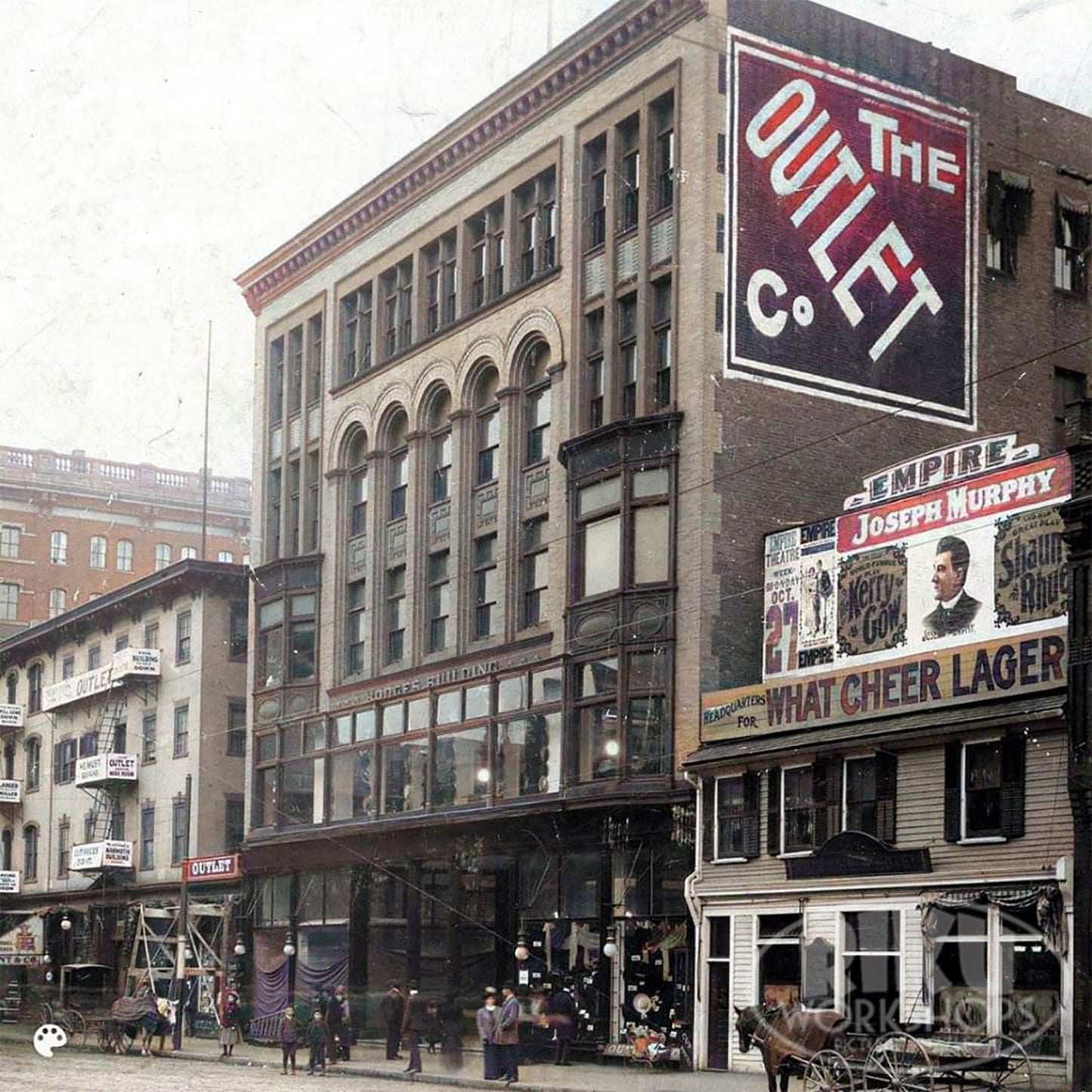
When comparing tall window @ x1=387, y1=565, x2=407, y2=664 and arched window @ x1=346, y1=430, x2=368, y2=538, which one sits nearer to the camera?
tall window @ x1=387, y1=565, x2=407, y2=664

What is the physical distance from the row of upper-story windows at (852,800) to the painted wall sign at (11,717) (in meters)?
45.9

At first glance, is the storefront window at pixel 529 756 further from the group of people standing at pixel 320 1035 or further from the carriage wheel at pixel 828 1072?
the carriage wheel at pixel 828 1072

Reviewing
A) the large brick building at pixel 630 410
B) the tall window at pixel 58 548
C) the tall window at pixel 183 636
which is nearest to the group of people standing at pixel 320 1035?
the large brick building at pixel 630 410

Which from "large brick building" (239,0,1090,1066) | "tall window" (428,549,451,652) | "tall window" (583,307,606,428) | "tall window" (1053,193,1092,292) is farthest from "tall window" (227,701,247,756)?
"tall window" (1053,193,1092,292)

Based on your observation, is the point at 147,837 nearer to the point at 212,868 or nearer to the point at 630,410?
the point at 212,868

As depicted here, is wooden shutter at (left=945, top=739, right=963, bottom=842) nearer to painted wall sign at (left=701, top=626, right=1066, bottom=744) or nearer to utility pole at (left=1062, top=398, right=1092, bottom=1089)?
painted wall sign at (left=701, top=626, right=1066, bottom=744)

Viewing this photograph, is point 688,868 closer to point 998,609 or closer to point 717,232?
point 998,609

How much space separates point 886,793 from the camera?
36281mm

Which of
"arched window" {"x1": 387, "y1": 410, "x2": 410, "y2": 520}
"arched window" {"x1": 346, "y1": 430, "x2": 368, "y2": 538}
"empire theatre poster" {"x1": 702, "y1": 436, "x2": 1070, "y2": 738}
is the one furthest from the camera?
"arched window" {"x1": 346, "y1": 430, "x2": 368, "y2": 538}

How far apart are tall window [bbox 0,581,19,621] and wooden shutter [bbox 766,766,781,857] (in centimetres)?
6542

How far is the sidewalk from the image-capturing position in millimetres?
34562

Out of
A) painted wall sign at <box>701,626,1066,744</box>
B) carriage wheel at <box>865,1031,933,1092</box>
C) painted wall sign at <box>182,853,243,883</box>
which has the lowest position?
carriage wheel at <box>865,1031,933,1092</box>

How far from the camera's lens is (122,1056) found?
47.3 m

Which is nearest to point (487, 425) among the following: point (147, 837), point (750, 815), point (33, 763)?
point (750, 815)
